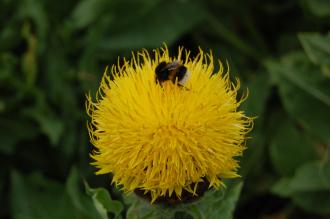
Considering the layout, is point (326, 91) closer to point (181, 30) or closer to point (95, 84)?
point (181, 30)

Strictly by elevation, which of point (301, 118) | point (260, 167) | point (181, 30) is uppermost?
point (181, 30)

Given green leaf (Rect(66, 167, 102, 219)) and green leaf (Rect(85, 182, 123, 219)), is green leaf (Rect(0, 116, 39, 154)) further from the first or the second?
green leaf (Rect(85, 182, 123, 219))

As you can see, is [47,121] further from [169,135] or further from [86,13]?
[169,135]

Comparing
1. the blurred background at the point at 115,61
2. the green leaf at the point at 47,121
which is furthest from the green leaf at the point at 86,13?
the green leaf at the point at 47,121

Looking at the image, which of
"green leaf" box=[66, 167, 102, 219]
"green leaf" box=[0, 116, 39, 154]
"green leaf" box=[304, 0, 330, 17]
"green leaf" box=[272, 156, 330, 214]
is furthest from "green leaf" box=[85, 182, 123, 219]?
"green leaf" box=[304, 0, 330, 17]

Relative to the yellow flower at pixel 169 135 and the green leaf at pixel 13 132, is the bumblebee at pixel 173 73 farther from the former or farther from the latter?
the green leaf at pixel 13 132

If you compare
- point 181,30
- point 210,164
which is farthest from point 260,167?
point 210,164

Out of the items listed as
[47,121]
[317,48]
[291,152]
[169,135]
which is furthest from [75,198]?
[317,48]
